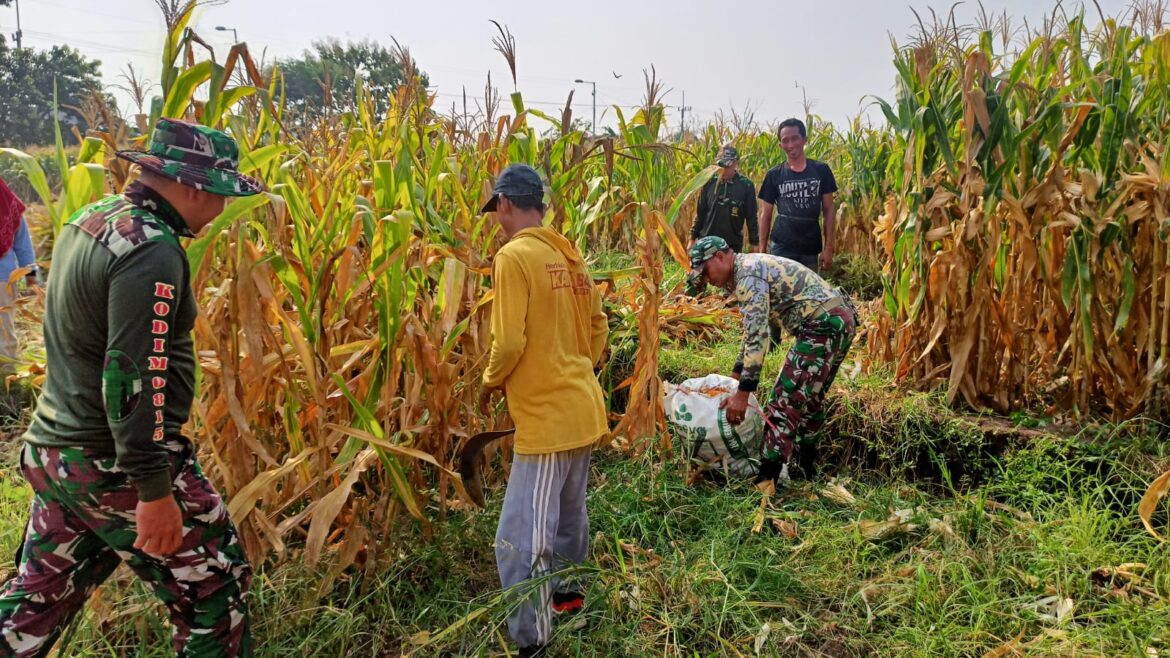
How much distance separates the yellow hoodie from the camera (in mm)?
2152

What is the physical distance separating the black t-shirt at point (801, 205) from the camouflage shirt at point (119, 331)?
14.0 feet

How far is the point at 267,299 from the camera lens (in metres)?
2.08

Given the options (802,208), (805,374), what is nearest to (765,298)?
(805,374)

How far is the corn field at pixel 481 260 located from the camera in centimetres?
223

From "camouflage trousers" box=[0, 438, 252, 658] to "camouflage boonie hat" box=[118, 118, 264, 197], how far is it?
614mm

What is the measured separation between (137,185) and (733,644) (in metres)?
2.09

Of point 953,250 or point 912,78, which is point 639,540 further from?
point 912,78

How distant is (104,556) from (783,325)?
112 inches

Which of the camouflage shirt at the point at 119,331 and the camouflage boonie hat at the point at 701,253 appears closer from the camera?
the camouflage shirt at the point at 119,331

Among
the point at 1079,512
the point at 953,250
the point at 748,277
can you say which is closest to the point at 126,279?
the point at 748,277

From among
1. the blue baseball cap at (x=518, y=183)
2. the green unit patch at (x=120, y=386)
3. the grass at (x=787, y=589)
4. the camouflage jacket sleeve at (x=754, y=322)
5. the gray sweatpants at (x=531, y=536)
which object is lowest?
the grass at (x=787, y=589)

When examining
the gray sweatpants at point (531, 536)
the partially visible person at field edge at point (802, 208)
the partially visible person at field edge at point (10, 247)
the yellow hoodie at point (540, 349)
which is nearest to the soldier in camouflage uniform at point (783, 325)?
the yellow hoodie at point (540, 349)

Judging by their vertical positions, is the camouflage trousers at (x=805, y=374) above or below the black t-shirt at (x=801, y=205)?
below

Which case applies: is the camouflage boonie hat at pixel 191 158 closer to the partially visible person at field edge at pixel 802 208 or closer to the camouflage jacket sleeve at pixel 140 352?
the camouflage jacket sleeve at pixel 140 352
